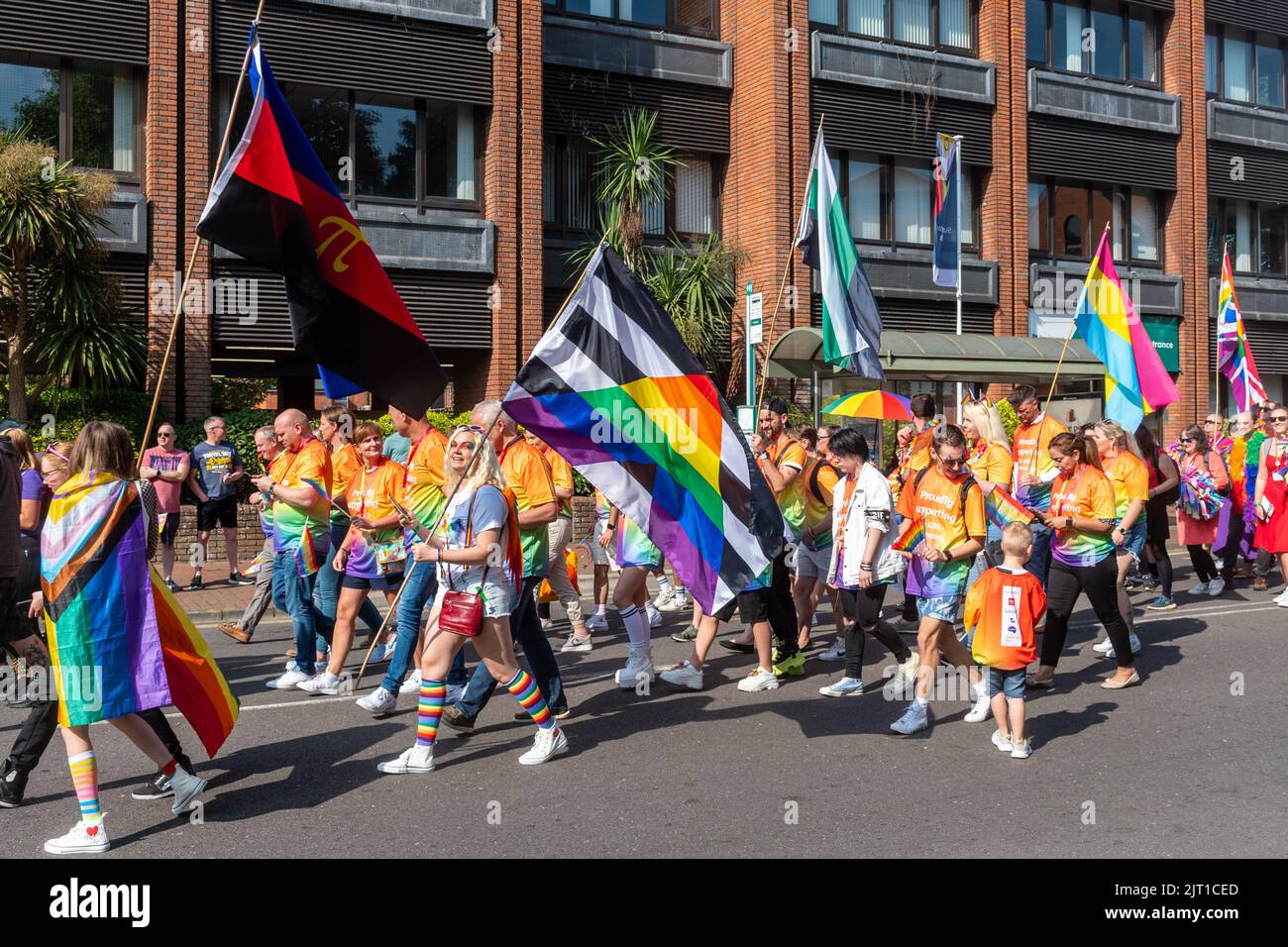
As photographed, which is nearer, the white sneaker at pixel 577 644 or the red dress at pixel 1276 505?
the white sneaker at pixel 577 644

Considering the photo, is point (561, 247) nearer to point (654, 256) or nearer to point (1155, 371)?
point (654, 256)

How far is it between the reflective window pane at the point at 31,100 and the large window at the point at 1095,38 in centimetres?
1772

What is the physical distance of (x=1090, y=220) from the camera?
81.9ft

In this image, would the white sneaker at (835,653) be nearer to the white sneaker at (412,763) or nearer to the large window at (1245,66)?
the white sneaker at (412,763)

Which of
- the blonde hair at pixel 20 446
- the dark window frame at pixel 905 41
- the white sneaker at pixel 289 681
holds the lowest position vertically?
the white sneaker at pixel 289 681

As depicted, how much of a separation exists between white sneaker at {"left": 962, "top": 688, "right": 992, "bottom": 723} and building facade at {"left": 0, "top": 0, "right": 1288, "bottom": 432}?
11922 millimetres

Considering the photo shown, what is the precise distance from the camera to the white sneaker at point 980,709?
7.29 metres

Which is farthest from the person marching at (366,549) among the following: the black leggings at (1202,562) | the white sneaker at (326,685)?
the black leggings at (1202,562)

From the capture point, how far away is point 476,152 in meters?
18.9

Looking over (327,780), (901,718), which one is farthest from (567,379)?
(901,718)

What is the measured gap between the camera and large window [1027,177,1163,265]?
80.1 feet

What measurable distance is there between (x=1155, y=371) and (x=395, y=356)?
8114mm

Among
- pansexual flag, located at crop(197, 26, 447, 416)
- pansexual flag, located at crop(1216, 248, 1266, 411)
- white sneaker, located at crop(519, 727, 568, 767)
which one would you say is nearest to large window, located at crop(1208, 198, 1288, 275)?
pansexual flag, located at crop(1216, 248, 1266, 411)

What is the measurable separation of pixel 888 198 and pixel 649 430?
57.0ft
